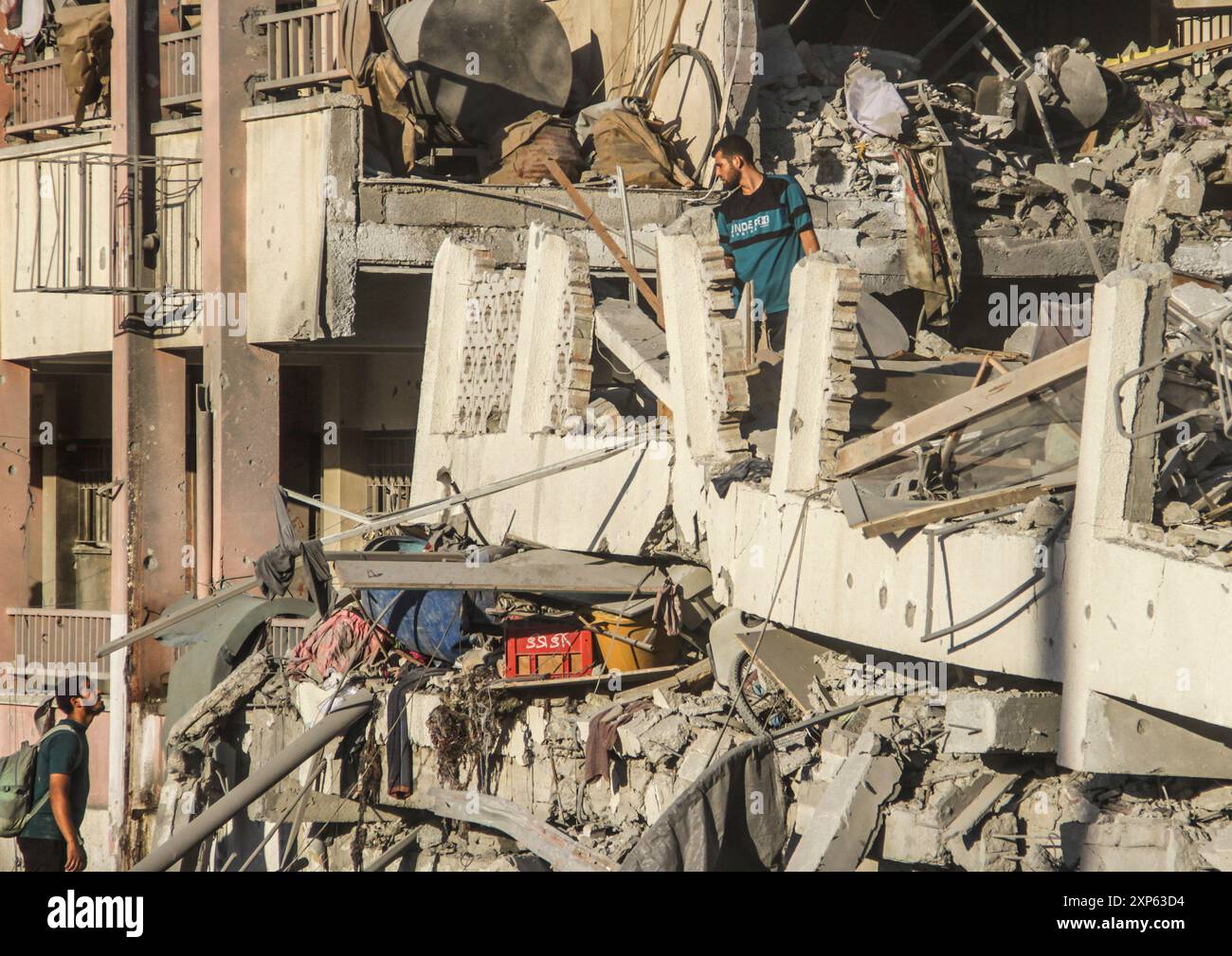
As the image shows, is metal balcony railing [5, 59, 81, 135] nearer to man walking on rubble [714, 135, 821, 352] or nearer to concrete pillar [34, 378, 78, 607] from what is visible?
concrete pillar [34, 378, 78, 607]

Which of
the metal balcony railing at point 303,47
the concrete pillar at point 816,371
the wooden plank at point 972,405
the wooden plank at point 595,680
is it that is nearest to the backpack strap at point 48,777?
the wooden plank at point 595,680

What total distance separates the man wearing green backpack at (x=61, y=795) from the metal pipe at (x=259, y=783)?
2.39 m

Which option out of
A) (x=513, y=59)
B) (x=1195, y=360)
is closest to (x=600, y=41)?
(x=513, y=59)

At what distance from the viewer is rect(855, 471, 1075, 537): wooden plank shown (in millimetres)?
6504

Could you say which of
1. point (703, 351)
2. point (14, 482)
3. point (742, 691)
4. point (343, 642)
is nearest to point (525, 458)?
point (343, 642)

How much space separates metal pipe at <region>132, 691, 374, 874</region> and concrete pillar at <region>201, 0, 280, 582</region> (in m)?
4.35

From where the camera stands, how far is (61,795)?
11.8m

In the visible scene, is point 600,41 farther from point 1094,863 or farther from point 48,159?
point 1094,863

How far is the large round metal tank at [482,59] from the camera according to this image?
1402 centimetres

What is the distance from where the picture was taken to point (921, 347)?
11984 millimetres

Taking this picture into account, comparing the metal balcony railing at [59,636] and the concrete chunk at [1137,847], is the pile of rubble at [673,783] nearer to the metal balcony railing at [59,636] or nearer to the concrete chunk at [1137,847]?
the concrete chunk at [1137,847]

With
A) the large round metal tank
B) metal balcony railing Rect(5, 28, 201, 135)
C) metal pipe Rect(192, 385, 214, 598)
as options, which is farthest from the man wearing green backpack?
the large round metal tank
